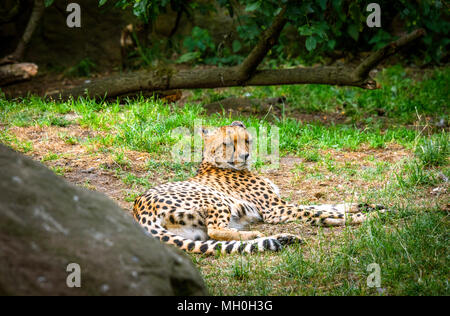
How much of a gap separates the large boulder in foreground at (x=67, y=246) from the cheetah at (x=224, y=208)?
4.15 ft

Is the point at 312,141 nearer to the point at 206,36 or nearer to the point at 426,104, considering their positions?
the point at 426,104

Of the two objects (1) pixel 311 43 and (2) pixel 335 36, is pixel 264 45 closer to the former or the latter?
(1) pixel 311 43

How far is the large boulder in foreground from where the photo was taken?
79.6 inches

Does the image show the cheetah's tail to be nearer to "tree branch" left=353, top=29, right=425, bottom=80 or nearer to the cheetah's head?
the cheetah's head

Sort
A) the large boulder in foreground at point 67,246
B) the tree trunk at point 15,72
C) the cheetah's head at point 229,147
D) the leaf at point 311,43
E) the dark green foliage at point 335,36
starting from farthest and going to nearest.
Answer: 1. the tree trunk at point 15,72
2. the dark green foliage at point 335,36
3. the leaf at point 311,43
4. the cheetah's head at point 229,147
5. the large boulder in foreground at point 67,246

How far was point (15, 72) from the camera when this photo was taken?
768 cm

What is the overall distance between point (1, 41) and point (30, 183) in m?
9.45

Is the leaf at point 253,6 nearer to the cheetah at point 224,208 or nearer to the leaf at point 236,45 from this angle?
the cheetah at point 224,208

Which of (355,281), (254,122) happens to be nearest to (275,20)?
(254,122)

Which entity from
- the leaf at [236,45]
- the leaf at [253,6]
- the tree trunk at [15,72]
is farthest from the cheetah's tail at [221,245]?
the leaf at [236,45]

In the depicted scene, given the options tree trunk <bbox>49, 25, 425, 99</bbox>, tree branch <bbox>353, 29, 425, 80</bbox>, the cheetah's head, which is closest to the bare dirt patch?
the cheetah's head

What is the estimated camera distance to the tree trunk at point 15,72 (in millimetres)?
7656

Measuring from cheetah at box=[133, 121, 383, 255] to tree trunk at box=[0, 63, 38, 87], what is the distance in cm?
399

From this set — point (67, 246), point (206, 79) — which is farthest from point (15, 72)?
point (67, 246)
